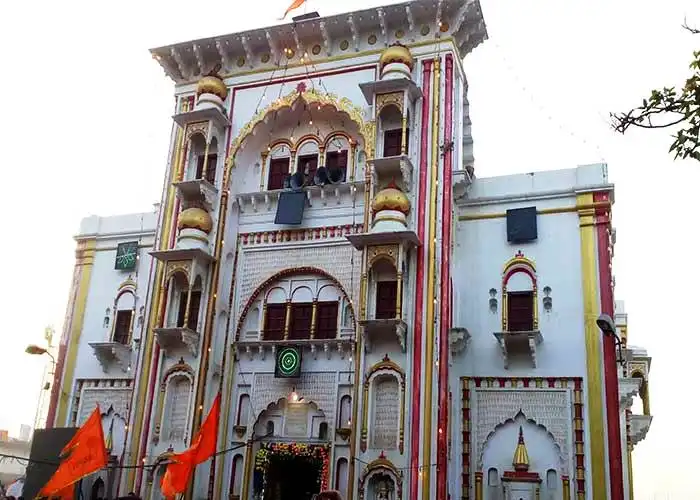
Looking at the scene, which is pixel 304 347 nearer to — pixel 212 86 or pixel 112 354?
pixel 112 354

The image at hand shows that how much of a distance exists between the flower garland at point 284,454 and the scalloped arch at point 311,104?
6.61m

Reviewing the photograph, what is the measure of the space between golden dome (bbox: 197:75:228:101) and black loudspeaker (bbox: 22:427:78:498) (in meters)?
8.65

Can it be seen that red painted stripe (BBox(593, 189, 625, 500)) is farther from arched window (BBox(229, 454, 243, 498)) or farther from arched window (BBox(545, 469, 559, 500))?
arched window (BBox(229, 454, 243, 498))

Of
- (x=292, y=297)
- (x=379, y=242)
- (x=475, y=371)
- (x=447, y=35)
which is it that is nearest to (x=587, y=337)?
(x=475, y=371)

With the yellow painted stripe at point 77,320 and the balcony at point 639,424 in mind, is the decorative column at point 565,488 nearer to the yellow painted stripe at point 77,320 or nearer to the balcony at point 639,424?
the balcony at point 639,424

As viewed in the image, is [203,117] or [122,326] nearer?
[203,117]

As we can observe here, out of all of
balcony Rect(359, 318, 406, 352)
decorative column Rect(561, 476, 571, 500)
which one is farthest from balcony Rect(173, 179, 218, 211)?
decorative column Rect(561, 476, 571, 500)

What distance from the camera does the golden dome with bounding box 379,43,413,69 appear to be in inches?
671

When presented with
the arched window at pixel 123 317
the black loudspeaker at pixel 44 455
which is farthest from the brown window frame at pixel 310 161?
the black loudspeaker at pixel 44 455

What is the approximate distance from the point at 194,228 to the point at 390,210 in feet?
15.5

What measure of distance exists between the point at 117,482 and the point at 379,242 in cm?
786

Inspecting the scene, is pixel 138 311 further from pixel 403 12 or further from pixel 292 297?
pixel 403 12

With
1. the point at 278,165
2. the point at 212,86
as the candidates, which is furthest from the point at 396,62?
the point at 212,86

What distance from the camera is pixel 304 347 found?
16.3 metres
